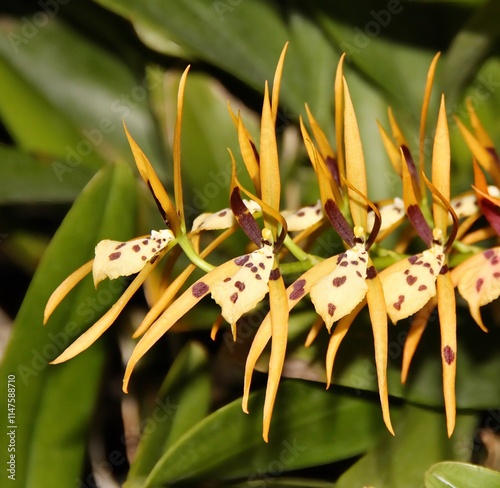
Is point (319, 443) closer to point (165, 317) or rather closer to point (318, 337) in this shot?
point (318, 337)

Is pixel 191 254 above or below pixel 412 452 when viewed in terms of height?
above

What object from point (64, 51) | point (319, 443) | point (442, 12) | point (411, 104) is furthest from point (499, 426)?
point (64, 51)

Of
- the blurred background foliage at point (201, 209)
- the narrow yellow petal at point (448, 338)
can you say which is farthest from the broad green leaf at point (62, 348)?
the narrow yellow petal at point (448, 338)

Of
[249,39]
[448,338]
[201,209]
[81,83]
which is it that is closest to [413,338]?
[448,338]

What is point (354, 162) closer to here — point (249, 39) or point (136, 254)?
point (136, 254)

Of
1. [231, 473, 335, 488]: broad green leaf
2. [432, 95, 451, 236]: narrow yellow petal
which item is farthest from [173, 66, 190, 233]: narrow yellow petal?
[231, 473, 335, 488]: broad green leaf
